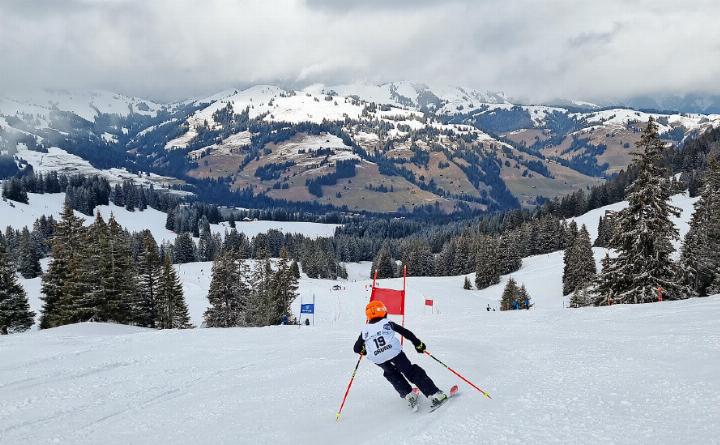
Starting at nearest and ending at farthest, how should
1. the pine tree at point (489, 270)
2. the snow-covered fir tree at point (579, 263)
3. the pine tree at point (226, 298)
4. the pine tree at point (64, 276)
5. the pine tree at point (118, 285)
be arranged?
the pine tree at point (64, 276) → the pine tree at point (118, 285) → the pine tree at point (226, 298) → the snow-covered fir tree at point (579, 263) → the pine tree at point (489, 270)

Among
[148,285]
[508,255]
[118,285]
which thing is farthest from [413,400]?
[508,255]

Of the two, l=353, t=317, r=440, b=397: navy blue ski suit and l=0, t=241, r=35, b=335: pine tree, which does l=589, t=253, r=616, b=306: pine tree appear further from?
l=0, t=241, r=35, b=335: pine tree

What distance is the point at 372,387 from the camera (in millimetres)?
9289

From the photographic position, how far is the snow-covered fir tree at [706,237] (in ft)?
118

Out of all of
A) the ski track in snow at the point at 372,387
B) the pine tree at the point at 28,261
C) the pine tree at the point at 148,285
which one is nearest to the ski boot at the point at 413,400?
the ski track in snow at the point at 372,387

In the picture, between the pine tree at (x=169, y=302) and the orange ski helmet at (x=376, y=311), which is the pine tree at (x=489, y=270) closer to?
the pine tree at (x=169, y=302)

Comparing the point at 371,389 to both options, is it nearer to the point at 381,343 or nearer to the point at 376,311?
the point at 381,343

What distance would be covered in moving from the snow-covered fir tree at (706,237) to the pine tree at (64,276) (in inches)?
1811

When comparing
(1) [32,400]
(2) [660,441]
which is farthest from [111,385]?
(2) [660,441]

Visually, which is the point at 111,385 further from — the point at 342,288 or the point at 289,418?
the point at 342,288

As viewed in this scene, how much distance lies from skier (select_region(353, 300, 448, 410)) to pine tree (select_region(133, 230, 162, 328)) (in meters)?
41.2

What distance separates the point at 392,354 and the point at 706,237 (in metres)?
42.2

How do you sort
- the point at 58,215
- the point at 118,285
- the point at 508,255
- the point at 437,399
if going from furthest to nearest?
the point at 58,215
the point at 508,255
the point at 118,285
the point at 437,399

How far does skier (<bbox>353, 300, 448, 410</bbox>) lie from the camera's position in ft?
24.6
